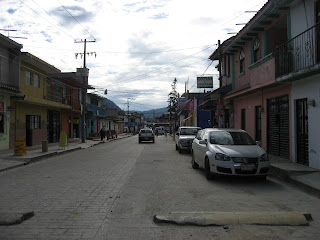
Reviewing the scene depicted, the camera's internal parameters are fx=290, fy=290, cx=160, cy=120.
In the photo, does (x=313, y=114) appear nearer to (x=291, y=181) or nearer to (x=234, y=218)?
(x=291, y=181)

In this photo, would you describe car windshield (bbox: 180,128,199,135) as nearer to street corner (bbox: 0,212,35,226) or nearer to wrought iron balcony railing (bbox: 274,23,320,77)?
wrought iron balcony railing (bbox: 274,23,320,77)

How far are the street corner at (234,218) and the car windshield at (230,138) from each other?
4.35 meters

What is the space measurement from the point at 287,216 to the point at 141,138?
26440 mm

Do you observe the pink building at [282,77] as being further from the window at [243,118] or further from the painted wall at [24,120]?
the painted wall at [24,120]

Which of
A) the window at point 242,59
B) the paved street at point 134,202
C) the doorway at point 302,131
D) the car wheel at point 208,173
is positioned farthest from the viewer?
the window at point 242,59

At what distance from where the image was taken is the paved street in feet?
14.8

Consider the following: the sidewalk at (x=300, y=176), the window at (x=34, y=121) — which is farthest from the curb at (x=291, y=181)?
the window at (x=34, y=121)

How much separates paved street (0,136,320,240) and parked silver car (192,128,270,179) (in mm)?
395

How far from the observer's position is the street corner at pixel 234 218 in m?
4.95

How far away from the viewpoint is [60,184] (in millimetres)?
8219

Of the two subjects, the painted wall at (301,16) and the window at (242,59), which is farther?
the window at (242,59)

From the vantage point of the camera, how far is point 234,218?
508 centimetres

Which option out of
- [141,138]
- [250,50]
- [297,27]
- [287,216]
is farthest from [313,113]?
[141,138]

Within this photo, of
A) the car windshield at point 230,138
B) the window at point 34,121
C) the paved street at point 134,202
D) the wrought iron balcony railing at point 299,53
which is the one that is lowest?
the paved street at point 134,202
